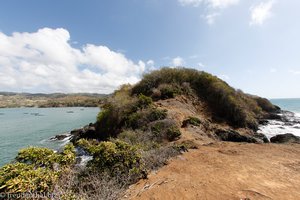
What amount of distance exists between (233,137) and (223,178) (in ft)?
32.6

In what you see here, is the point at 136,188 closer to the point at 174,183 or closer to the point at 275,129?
the point at 174,183

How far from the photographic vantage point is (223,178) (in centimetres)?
693

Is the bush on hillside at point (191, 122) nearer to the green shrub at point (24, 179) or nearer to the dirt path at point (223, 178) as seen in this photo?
the dirt path at point (223, 178)

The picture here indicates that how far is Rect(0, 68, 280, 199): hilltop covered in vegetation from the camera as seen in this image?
16.7ft

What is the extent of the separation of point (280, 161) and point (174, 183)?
240 inches

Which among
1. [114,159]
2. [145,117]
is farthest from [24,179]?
[145,117]

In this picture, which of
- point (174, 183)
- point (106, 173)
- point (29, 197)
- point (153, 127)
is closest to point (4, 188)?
point (29, 197)

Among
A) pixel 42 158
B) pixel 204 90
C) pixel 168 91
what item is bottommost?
pixel 42 158

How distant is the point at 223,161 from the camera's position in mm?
8883

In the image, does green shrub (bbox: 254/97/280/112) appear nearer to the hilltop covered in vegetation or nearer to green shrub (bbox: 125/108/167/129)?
the hilltop covered in vegetation

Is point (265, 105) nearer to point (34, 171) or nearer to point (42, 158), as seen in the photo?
point (42, 158)

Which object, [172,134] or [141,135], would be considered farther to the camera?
[172,134]

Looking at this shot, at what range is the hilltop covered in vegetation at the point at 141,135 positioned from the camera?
509cm

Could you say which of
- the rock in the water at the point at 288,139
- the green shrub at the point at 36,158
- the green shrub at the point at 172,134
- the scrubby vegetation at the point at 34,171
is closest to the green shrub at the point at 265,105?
the rock in the water at the point at 288,139
